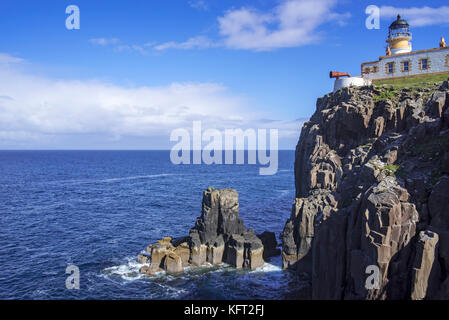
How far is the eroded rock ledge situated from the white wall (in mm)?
42831

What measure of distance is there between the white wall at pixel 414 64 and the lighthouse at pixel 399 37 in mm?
3752

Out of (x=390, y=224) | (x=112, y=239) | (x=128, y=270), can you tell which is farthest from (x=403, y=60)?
(x=112, y=239)

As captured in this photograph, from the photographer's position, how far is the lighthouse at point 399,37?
225 ft

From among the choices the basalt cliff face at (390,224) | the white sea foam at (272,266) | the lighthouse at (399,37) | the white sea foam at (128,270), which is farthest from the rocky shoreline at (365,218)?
the lighthouse at (399,37)

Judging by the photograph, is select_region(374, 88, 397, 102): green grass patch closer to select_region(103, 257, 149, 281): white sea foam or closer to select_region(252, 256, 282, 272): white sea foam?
select_region(252, 256, 282, 272): white sea foam

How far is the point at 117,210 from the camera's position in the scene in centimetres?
7775

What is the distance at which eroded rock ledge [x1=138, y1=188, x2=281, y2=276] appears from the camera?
43.8m

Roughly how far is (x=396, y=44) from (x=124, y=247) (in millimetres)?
66495

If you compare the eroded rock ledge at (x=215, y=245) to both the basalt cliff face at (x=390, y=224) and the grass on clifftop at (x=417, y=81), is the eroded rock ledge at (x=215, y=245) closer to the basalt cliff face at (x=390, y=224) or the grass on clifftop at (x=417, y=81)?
the basalt cliff face at (x=390, y=224)

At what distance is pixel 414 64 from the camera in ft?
212

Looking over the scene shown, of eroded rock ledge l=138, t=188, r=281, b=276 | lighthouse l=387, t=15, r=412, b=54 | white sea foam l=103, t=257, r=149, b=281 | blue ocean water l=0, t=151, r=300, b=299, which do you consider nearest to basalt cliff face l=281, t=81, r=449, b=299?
eroded rock ledge l=138, t=188, r=281, b=276
